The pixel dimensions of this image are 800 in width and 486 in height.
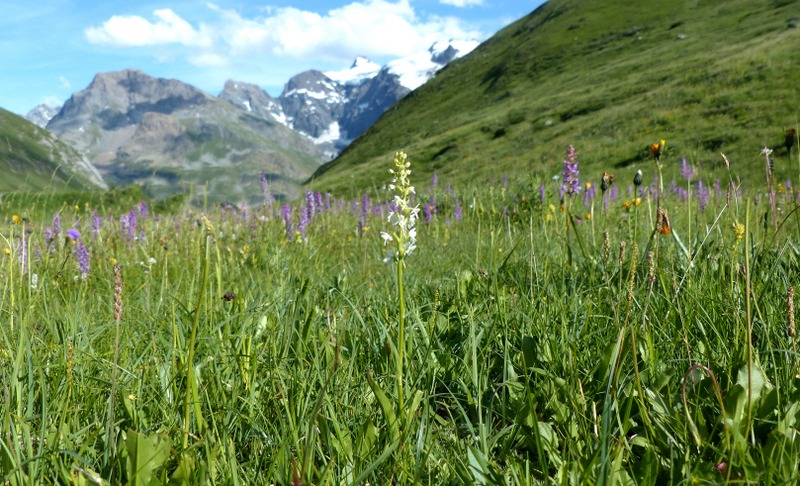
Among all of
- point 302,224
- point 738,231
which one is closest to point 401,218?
point 738,231

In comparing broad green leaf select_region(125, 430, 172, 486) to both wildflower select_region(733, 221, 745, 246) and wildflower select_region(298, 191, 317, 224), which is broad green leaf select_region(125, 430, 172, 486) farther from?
wildflower select_region(298, 191, 317, 224)

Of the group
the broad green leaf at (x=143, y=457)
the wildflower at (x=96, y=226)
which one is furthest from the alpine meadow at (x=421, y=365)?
the wildflower at (x=96, y=226)

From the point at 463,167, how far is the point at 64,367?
155 feet

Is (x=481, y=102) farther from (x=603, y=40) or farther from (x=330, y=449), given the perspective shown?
(x=330, y=449)

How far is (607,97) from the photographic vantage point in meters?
52.5

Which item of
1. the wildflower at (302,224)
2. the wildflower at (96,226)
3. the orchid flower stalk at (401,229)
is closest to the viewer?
the orchid flower stalk at (401,229)

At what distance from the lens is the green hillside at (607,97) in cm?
2994

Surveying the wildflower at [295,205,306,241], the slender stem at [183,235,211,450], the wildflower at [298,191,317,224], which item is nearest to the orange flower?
the slender stem at [183,235,211,450]

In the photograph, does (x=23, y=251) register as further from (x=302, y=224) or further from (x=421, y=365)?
(x=302, y=224)

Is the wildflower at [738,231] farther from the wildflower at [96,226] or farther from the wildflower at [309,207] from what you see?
the wildflower at [96,226]

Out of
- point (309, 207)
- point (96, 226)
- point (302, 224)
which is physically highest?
point (96, 226)

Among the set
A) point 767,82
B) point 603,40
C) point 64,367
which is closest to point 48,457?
point 64,367

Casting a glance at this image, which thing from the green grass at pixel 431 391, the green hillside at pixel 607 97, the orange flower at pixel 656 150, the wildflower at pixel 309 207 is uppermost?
the green hillside at pixel 607 97

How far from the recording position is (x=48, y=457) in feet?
5.21
